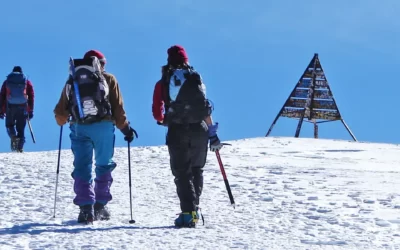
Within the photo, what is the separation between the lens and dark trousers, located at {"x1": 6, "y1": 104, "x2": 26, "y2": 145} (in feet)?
55.0

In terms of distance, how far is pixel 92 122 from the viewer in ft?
23.3

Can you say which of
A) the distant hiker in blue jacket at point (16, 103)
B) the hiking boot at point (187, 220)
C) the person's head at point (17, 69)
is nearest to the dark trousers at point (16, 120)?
the distant hiker in blue jacket at point (16, 103)

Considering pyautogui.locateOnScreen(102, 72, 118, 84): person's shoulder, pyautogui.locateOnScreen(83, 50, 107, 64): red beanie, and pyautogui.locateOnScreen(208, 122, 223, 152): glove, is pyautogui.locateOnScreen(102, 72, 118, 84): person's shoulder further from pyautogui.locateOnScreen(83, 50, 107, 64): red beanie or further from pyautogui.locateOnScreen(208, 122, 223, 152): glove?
pyautogui.locateOnScreen(208, 122, 223, 152): glove

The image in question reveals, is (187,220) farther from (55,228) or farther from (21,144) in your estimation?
(21,144)

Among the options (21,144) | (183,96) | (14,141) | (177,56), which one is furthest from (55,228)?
(21,144)

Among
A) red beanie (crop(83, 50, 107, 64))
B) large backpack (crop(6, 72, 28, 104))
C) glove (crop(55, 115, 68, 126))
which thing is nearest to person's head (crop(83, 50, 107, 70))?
red beanie (crop(83, 50, 107, 64))

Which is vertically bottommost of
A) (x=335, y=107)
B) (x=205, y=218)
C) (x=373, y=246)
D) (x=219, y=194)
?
(x=373, y=246)

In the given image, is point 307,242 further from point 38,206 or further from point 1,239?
point 38,206

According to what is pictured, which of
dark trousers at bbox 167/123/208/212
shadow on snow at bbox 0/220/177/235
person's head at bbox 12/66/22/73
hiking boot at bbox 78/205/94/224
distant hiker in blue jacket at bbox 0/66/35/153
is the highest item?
person's head at bbox 12/66/22/73

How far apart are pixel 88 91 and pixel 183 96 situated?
102 cm

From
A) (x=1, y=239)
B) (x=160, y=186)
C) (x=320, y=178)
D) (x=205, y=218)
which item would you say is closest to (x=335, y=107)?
(x=320, y=178)

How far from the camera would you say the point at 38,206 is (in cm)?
844

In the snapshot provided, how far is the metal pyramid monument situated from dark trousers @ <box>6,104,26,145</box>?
509 inches

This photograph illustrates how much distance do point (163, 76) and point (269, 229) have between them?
6.61ft
